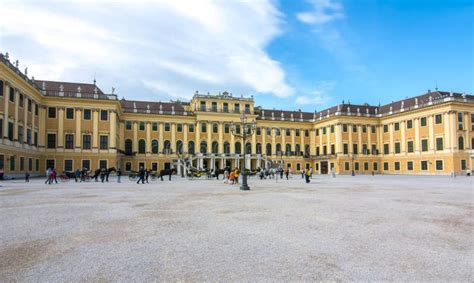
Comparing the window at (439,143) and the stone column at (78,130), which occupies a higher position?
the stone column at (78,130)

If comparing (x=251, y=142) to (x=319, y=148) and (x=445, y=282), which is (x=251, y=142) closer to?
(x=319, y=148)

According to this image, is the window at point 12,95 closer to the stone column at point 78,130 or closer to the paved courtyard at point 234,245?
the stone column at point 78,130

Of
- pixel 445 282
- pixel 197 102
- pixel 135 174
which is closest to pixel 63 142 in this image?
pixel 135 174

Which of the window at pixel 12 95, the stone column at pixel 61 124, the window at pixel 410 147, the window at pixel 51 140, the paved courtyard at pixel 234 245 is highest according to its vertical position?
the window at pixel 12 95

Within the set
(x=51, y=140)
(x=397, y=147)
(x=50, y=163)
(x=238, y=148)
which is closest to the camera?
(x=50, y=163)

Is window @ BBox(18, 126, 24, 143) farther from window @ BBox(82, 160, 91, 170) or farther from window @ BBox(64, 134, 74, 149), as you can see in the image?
window @ BBox(82, 160, 91, 170)

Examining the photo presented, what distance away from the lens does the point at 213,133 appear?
7006 cm

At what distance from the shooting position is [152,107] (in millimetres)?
69938

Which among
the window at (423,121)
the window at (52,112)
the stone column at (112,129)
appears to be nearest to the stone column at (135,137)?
the stone column at (112,129)

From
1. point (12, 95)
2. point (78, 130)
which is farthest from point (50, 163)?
point (12, 95)

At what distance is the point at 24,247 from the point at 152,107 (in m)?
65.4

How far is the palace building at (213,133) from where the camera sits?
150ft

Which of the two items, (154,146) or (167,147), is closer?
(154,146)

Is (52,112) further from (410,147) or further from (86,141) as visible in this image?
(410,147)
